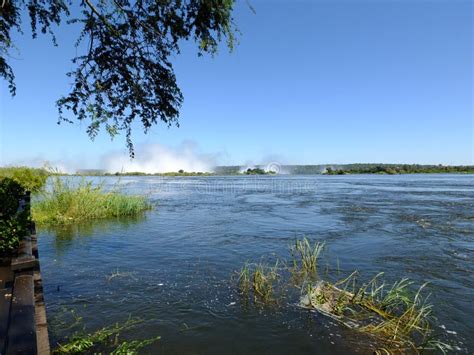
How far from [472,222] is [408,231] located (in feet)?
13.0

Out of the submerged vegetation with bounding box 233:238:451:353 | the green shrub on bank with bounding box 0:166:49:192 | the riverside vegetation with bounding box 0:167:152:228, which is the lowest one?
the submerged vegetation with bounding box 233:238:451:353

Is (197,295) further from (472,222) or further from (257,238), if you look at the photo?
(472,222)

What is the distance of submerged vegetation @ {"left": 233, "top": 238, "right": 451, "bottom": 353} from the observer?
477 centimetres

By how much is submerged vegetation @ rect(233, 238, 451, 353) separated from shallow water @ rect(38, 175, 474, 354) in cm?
28

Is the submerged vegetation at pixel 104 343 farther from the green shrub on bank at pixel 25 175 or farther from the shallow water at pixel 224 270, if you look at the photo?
the green shrub on bank at pixel 25 175

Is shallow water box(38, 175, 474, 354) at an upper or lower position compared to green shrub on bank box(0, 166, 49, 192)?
lower

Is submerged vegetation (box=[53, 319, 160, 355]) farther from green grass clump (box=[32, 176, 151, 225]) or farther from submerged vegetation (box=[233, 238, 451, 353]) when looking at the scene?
green grass clump (box=[32, 176, 151, 225])

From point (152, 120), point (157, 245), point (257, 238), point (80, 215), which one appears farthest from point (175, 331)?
point (80, 215)

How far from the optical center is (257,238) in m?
11.9

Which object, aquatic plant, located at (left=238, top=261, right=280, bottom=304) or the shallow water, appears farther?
aquatic plant, located at (left=238, top=261, right=280, bottom=304)

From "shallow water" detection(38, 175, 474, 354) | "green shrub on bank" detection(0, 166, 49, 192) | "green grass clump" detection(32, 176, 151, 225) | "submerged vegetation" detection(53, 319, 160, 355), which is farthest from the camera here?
"green shrub on bank" detection(0, 166, 49, 192)

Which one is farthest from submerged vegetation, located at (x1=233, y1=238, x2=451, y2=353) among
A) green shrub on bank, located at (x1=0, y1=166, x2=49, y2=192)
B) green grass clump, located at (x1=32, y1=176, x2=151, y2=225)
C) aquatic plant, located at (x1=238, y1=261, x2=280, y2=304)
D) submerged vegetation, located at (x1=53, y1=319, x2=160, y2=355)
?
green shrub on bank, located at (x1=0, y1=166, x2=49, y2=192)

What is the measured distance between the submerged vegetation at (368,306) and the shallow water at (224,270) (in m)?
0.28

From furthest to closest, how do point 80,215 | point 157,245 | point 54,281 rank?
point 80,215
point 157,245
point 54,281
